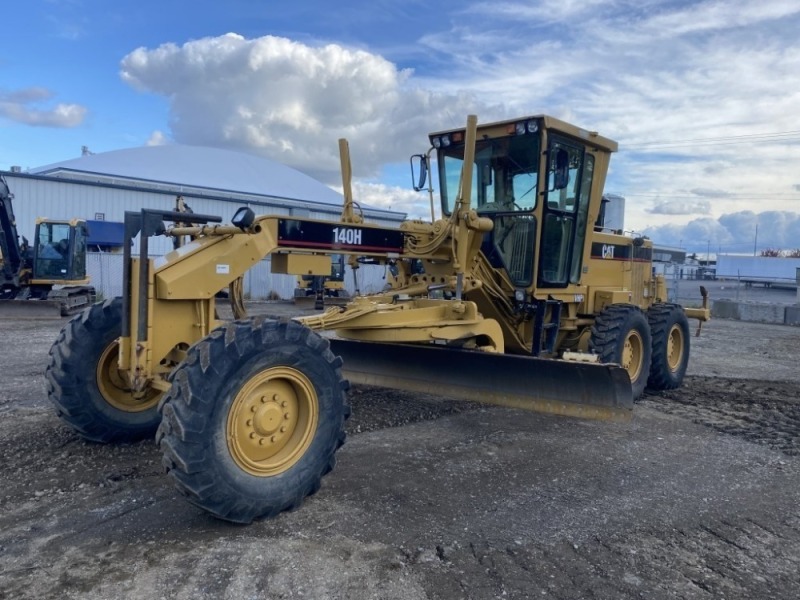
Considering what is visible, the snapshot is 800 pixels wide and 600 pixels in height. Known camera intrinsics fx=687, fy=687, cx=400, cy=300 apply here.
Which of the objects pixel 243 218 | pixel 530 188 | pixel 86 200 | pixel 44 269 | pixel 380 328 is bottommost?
pixel 380 328

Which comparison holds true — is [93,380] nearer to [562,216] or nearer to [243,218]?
[243,218]

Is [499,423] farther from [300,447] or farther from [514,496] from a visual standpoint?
[300,447]

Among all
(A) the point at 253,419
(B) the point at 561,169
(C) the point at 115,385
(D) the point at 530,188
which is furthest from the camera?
(D) the point at 530,188

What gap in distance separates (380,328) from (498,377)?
3.95 feet

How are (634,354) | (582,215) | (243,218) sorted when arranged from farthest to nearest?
1. (634,354)
2. (582,215)
3. (243,218)

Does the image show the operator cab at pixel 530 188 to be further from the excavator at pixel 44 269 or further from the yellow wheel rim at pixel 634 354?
the excavator at pixel 44 269

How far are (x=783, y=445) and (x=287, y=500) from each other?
4.93 m

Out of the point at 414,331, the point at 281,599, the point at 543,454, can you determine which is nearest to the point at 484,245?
the point at 414,331

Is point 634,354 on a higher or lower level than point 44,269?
lower

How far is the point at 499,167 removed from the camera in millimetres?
7664

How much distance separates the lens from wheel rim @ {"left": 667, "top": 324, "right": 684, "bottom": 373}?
9.43 m

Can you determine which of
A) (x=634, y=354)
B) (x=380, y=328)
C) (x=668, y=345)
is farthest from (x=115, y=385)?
(x=668, y=345)

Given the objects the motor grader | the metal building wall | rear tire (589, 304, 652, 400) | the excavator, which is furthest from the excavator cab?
rear tire (589, 304, 652, 400)

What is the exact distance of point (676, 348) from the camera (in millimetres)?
9531
